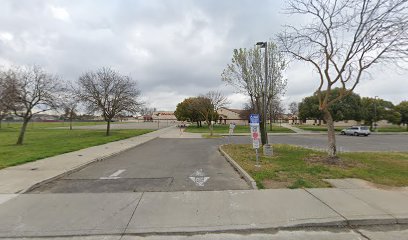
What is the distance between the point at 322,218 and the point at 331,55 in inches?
347

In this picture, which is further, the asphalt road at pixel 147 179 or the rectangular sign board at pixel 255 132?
the rectangular sign board at pixel 255 132

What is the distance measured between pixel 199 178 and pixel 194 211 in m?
3.04

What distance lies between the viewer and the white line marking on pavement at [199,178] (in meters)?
7.60

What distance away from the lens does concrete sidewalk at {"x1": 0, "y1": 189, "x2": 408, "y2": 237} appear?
15.0 ft

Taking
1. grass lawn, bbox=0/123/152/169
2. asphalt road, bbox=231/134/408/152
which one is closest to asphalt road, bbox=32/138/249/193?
grass lawn, bbox=0/123/152/169

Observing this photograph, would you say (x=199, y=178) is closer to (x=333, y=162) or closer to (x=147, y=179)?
(x=147, y=179)

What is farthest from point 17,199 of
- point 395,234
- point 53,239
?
point 395,234

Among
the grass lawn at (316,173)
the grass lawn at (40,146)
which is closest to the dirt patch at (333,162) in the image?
the grass lawn at (316,173)

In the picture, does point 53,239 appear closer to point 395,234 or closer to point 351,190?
point 395,234

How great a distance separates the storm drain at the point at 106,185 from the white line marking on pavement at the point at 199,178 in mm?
718

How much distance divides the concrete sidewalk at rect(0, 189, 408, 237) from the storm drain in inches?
19.1

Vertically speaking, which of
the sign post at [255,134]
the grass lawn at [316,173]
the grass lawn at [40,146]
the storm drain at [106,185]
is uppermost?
the sign post at [255,134]

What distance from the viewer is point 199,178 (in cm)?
828

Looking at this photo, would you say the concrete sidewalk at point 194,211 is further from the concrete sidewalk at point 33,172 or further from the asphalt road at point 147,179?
the concrete sidewalk at point 33,172
